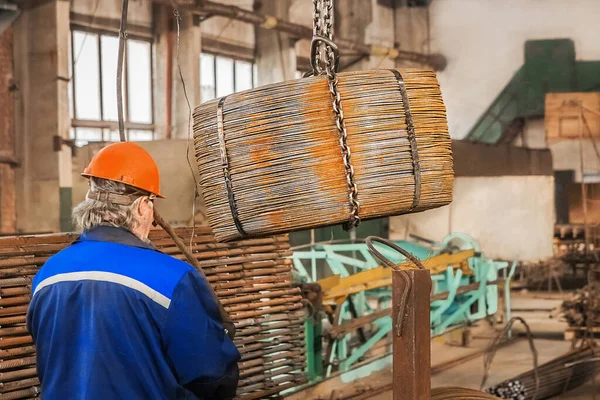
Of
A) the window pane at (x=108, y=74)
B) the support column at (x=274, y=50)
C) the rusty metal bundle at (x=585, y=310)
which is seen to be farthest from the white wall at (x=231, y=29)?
the rusty metal bundle at (x=585, y=310)

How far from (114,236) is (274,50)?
9.96m

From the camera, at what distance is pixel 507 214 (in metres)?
10.4

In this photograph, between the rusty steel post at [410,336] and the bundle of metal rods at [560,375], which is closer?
the rusty steel post at [410,336]

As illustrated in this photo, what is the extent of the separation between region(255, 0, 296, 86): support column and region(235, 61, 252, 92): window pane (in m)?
0.15

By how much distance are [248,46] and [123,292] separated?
1016 cm

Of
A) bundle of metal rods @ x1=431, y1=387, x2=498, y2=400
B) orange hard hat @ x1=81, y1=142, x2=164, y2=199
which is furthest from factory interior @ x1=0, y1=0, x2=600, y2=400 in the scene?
orange hard hat @ x1=81, y1=142, x2=164, y2=199

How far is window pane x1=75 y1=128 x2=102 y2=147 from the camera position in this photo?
10.2 metres

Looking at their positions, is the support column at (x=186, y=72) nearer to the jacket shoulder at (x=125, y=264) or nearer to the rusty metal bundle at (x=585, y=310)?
the rusty metal bundle at (x=585, y=310)

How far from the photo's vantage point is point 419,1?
11.1 meters

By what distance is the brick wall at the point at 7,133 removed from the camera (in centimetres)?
959

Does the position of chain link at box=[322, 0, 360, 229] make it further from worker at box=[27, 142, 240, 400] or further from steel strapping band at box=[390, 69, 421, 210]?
worker at box=[27, 142, 240, 400]

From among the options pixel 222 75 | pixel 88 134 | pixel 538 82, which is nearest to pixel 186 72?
pixel 222 75

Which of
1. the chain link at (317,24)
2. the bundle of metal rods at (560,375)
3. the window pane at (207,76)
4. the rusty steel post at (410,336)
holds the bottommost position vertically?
the bundle of metal rods at (560,375)

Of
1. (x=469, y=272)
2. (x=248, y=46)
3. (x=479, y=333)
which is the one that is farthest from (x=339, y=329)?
(x=248, y=46)
